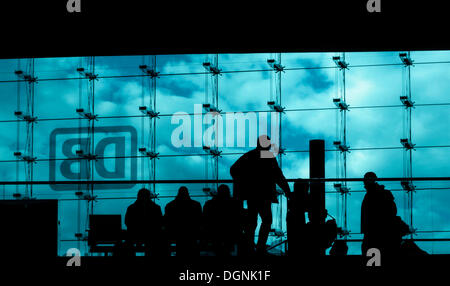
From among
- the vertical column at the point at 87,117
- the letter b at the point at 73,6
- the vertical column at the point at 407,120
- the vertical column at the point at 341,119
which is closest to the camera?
the letter b at the point at 73,6

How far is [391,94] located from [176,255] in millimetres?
6462

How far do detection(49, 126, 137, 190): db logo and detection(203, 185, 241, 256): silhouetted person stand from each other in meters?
5.85

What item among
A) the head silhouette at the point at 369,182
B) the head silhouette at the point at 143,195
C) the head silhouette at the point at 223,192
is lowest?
the head silhouette at the point at 143,195

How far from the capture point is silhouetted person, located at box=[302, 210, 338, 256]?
3234mm

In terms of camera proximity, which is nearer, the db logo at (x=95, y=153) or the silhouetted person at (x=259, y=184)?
the silhouetted person at (x=259, y=184)

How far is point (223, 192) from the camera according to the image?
3.27 metres

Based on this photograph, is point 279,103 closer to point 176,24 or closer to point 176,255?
point 176,24

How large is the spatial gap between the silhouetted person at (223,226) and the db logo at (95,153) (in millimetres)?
5849

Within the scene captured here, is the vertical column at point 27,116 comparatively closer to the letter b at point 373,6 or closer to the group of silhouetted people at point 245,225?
the group of silhouetted people at point 245,225

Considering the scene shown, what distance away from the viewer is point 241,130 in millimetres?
8883

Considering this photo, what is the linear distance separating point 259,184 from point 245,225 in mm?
328

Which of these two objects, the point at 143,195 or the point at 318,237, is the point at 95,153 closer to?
the point at 143,195

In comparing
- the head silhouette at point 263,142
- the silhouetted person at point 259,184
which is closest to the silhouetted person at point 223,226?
the silhouetted person at point 259,184

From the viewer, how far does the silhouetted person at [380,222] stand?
316 centimetres
